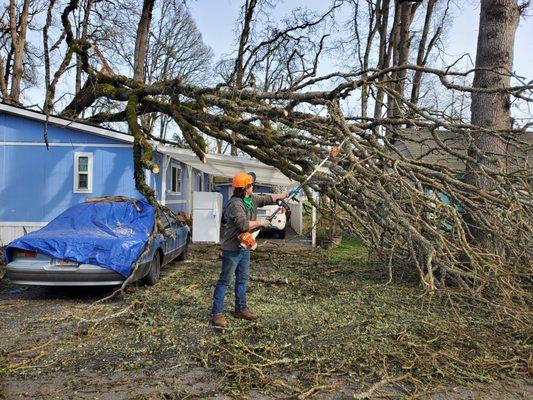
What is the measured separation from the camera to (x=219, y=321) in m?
5.02

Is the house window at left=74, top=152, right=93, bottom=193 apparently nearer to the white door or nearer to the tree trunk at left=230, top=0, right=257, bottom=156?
the white door

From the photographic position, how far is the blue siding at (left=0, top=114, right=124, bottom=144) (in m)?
12.3

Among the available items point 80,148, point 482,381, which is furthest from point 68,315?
point 80,148

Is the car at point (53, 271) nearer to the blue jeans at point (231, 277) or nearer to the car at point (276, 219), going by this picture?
the blue jeans at point (231, 277)

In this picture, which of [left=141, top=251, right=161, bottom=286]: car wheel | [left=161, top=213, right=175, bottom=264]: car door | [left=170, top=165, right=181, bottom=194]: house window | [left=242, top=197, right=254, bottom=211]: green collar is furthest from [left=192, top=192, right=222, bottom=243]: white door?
[left=242, top=197, right=254, bottom=211]: green collar

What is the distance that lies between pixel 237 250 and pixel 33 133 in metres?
9.91

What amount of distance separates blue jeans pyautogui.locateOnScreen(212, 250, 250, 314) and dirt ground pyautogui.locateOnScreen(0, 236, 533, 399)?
0.24 m

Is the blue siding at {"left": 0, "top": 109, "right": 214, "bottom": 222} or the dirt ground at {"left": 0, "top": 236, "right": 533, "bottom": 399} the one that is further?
the blue siding at {"left": 0, "top": 109, "right": 214, "bottom": 222}

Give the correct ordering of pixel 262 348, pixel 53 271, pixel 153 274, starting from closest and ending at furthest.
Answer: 1. pixel 262 348
2. pixel 53 271
3. pixel 153 274

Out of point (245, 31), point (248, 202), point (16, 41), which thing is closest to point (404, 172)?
point (248, 202)

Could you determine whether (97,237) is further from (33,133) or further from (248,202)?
(33,133)

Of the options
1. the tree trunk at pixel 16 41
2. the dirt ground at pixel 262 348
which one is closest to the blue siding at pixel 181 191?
the dirt ground at pixel 262 348

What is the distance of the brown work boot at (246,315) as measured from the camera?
17.3 feet

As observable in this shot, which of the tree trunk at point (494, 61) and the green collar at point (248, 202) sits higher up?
the tree trunk at point (494, 61)
